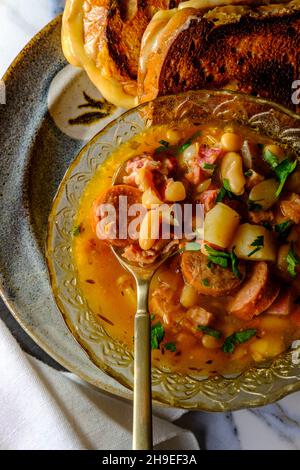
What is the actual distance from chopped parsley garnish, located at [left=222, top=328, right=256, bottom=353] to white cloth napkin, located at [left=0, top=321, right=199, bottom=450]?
59 centimetres

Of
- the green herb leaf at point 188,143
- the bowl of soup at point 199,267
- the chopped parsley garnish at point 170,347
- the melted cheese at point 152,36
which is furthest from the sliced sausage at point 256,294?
the melted cheese at point 152,36

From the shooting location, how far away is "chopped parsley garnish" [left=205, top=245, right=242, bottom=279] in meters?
2.03

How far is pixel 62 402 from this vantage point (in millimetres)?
2504

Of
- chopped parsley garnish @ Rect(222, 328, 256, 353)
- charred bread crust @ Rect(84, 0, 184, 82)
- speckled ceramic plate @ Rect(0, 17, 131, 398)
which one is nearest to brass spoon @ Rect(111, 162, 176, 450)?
chopped parsley garnish @ Rect(222, 328, 256, 353)

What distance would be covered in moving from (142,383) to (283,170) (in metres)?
0.92

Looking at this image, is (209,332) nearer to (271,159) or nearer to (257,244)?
(257,244)

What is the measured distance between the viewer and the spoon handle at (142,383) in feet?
5.67

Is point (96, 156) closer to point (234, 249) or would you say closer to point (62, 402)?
point (234, 249)

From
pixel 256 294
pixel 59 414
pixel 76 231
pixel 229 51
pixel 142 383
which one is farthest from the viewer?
pixel 59 414

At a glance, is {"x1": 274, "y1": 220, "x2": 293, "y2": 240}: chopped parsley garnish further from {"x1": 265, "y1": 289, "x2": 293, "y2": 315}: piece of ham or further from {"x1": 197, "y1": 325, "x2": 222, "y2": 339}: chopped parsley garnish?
Answer: {"x1": 197, "y1": 325, "x2": 222, "y2": 339}: chopped parsley garnish

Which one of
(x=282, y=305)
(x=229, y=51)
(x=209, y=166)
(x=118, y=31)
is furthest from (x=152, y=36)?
(x=282, y=305)

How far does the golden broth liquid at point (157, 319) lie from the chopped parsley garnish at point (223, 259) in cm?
14

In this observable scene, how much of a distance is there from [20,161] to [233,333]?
4.04 feet

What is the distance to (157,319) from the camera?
2.11m
